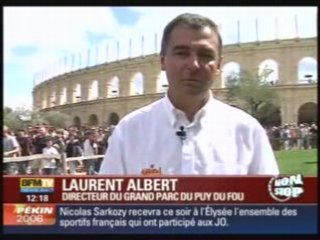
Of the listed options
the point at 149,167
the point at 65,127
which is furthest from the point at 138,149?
the point at 65,127

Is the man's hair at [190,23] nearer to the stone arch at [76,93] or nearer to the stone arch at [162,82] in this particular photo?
the stone arch at [162,82]

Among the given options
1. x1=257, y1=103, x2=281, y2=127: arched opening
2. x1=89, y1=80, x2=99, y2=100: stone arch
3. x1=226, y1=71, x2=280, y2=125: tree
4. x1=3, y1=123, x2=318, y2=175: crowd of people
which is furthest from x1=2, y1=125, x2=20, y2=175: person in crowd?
x1=257, y1=103, x2=281, y2=127: arched opening

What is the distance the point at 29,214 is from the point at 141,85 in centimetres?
136

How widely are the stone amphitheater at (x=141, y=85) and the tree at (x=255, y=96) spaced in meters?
0.05

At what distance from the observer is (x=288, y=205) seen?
674 cm

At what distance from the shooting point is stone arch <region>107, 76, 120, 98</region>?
22.9 feet

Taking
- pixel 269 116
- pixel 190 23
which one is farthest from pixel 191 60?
pixel 269 116

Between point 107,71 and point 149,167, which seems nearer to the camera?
point 149,167

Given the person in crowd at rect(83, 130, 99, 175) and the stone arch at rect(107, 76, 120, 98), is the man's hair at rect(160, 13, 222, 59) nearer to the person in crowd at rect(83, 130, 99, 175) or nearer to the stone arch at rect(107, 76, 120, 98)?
the stone arch at rect(107, 76, 120, 98)

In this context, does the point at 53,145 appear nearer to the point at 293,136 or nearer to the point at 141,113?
the point at 141,113

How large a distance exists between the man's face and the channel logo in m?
1.36
